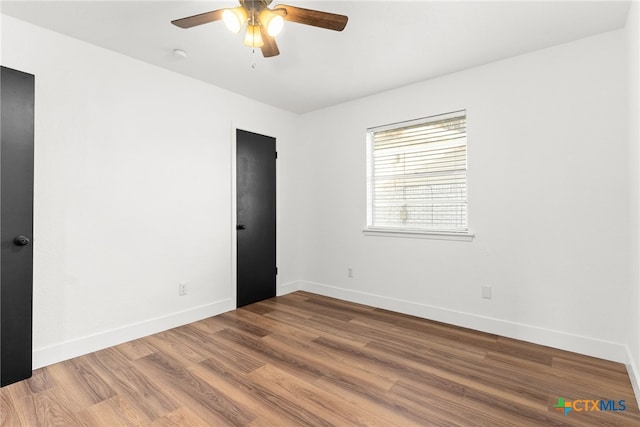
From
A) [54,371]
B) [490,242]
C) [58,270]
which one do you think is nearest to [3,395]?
[54,371]

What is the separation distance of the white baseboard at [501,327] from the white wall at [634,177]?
7.9 inches

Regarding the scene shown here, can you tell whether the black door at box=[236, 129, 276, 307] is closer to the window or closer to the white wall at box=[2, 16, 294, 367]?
the white wall at box=[2, 16, 294, 367]

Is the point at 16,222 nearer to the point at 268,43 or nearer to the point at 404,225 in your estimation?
the point at 268,43

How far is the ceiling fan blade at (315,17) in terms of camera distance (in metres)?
1.77

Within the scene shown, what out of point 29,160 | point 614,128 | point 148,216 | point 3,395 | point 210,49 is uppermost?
point 210,49

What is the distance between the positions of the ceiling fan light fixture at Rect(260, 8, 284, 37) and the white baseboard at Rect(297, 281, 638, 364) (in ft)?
9.82

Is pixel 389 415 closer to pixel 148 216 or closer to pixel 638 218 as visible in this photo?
pixel 638 218

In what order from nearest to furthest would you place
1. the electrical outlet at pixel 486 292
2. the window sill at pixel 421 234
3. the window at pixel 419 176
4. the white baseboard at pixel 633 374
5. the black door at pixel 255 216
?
1. the white baseboard at pixel 633 374
2. the electrical outlet at pixel 486 292
3. the window sill at pixel 421 234
4. the window at pixel 419 176
5. the black door at pixel 255 216

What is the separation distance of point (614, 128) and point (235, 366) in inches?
136

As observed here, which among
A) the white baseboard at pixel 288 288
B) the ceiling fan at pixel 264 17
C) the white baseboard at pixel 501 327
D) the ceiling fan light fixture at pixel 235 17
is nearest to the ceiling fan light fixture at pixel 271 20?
the ceiling fan at pixel 264 17

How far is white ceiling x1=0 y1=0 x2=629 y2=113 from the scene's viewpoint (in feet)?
7.14

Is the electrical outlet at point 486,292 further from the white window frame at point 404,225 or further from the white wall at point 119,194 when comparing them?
the white wall at point 119,194

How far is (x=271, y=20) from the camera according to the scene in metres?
1.79

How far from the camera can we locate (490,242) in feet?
10.0
